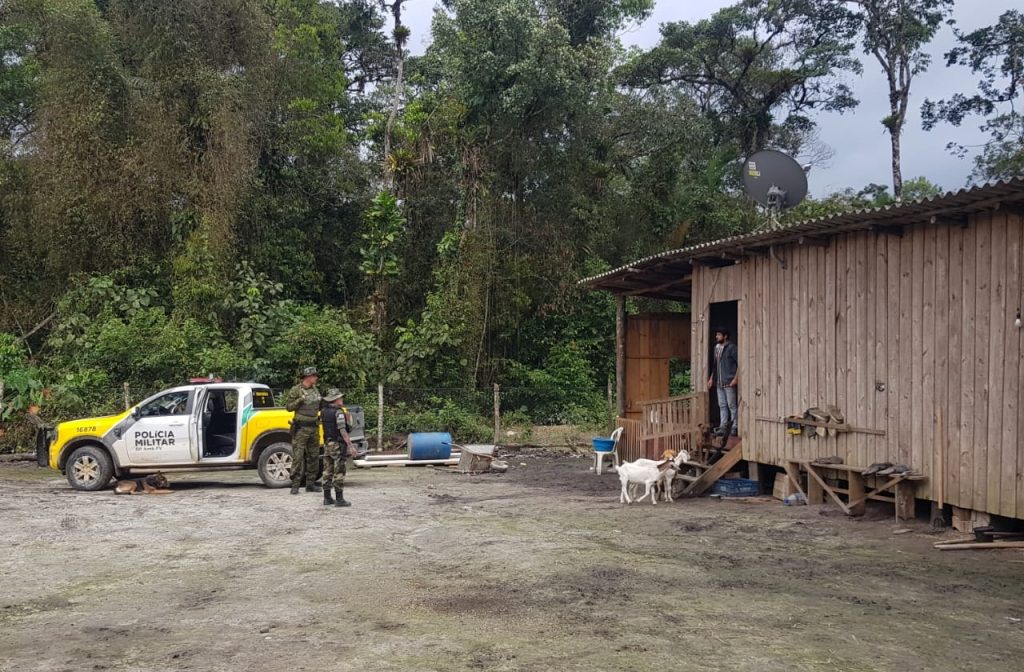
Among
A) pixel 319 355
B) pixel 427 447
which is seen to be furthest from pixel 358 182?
pixel 427 447

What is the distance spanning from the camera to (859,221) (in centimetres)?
997

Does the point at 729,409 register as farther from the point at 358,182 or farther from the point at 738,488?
the point at 358,182

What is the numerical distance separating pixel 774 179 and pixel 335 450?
8.13 metres

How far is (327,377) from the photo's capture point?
19.5 metres

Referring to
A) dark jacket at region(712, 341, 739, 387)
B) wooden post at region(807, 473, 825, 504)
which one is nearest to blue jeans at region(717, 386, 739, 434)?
dark jacket at region(712, 341, 739, 387)

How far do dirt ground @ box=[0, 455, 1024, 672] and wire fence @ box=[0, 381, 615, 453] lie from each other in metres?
6.19

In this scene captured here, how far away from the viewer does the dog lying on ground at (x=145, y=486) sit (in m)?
12.6

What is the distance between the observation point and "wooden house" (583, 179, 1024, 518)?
866 centimetres

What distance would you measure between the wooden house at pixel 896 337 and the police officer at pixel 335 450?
17.2 ft

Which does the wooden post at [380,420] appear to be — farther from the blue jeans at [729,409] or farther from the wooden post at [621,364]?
the blue jeans at [729,409]

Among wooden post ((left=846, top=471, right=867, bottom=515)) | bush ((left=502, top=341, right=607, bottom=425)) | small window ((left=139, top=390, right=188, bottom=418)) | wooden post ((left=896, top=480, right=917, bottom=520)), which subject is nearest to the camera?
wooden post ((left=896, top=480, right=917, bottom=520))

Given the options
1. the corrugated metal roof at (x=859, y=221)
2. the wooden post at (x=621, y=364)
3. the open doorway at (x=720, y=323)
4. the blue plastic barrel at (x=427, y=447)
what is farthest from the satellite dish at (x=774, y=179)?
the blue plastic barrel at (x=427, y=447)

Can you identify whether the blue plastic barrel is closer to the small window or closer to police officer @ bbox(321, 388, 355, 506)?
the small window

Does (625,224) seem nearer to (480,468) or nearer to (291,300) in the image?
(291,300)
